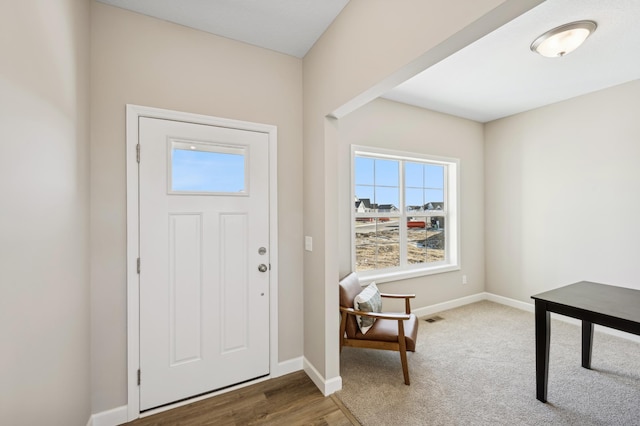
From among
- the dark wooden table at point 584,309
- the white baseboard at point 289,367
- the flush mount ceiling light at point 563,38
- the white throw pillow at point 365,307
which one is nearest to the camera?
the dark wooden table at point 584,309

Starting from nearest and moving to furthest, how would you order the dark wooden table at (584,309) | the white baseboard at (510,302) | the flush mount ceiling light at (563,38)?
the dark wooden table at (584,309), the flush mount ceiling light at (563,38), the white baseboard at (510,302)

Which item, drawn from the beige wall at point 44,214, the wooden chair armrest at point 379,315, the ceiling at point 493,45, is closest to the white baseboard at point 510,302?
the wooden chair armrest at point 379,315

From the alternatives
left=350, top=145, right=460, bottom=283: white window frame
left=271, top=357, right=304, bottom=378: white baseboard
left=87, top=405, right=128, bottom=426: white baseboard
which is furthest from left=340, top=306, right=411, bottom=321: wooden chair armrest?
left=87, top=405, right=128, bottom=426: white baseboard

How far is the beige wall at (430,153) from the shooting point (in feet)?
9.94

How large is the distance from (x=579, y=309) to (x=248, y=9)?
3012mm

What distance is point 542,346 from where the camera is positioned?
190cm

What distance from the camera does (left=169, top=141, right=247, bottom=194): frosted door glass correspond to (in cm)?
197

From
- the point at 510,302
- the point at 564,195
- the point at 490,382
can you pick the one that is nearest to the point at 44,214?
the point at 490,382

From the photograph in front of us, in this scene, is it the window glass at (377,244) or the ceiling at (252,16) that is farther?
the window glass at (377,244)

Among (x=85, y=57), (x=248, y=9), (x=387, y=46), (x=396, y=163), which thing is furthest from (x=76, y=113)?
(x=396, y=163)

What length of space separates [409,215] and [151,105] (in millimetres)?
3081

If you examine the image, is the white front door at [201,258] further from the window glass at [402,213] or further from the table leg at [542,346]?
the table leg at [542,346]

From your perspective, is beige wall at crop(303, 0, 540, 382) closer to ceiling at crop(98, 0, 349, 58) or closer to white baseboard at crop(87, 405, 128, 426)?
ceiling at crop(98, 0, 349, 58)

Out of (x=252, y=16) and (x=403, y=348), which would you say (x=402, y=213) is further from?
(x=252, y=16)
